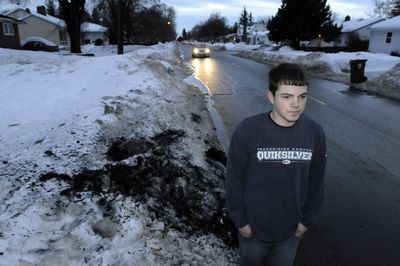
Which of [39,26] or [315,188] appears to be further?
[39,26]

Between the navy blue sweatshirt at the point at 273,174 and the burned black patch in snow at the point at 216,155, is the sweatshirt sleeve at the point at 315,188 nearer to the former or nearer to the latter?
the navy blue sweatshirt at the point at 273,174

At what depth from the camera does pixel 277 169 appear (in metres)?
2.12

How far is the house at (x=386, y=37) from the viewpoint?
40.3m

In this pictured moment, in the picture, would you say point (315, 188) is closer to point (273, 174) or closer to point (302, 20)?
point (273, 174)

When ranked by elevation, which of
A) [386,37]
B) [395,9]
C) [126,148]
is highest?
[395,9]

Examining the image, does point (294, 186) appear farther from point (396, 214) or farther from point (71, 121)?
point (71, 121)

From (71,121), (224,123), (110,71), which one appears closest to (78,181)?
(71,121)

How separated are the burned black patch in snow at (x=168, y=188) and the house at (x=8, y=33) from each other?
125 feet

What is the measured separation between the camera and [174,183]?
13.8 ft

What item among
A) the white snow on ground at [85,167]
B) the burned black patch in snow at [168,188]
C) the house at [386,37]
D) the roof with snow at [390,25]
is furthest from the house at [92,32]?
the burned black patch in snow at [168,188]

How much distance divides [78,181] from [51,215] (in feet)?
2.08

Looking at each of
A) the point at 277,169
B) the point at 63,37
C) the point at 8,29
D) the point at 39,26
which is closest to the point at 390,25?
the point at 8,29

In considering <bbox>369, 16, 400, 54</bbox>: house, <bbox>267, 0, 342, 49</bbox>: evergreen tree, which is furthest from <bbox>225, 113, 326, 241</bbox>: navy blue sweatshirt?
<bbox>369, 16, 400, 54</bbox>: house

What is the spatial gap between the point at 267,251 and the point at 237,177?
24.1 inches
